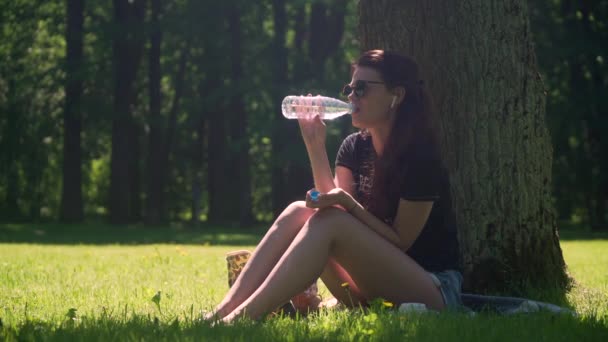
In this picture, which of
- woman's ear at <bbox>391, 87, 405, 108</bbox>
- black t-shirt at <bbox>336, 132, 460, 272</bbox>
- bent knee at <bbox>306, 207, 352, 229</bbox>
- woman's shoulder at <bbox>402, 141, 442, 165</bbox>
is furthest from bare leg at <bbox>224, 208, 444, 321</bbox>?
woman's ear at <bbox>391, 87, 405, 108</bbox>

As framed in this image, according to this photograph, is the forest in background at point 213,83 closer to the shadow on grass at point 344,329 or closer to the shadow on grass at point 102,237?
the shadow on grass at point 102,237

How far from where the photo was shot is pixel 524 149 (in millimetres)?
6273

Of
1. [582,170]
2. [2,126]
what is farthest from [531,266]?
[2,126]

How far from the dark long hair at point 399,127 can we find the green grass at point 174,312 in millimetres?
731

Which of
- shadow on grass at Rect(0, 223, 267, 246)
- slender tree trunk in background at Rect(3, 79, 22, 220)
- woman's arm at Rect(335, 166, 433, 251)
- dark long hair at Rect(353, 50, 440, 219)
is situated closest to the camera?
woman's arm at Rect(335, 166, 433, 251)

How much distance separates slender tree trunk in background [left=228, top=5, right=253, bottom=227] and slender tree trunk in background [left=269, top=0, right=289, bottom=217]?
2.78 ft

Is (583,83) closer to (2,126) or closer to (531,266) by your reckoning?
(2,126)

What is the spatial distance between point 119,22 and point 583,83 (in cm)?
1354

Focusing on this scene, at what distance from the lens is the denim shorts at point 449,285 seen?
194 inches

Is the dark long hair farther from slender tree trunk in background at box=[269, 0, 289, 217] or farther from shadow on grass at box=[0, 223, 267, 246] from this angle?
slender tree trunk in background at box=[269, 0, 289, 217]

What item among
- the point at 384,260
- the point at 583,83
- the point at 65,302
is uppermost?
the point at 583,83

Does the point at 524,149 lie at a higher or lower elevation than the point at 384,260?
higher

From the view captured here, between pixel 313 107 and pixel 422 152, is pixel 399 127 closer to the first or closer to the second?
pixel 422 152

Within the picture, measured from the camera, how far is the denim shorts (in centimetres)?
493
